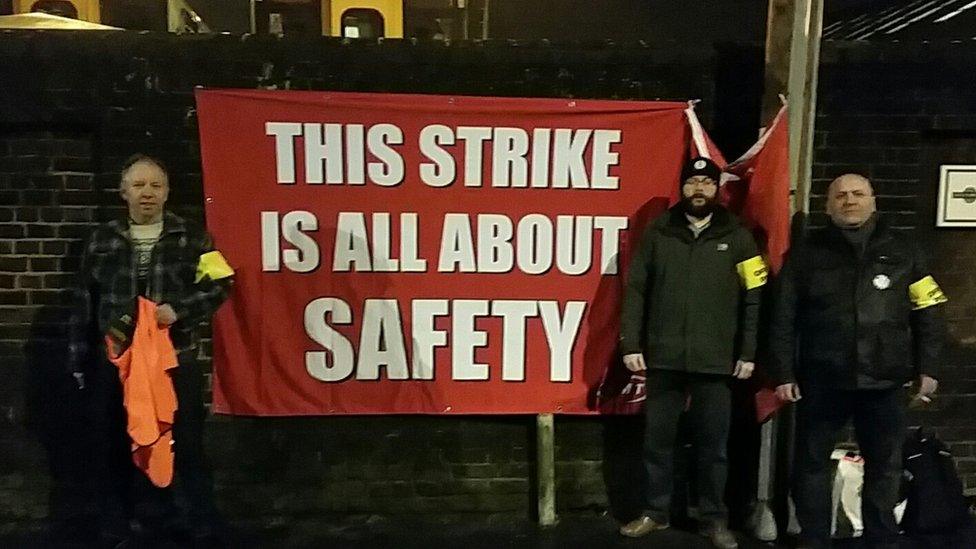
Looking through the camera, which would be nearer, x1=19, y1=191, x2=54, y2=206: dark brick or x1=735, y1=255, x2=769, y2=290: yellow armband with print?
x1=735, y1=255, x2=769, y2=290: yellow armband with print

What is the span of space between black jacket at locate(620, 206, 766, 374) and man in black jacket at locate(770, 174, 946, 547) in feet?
0.54

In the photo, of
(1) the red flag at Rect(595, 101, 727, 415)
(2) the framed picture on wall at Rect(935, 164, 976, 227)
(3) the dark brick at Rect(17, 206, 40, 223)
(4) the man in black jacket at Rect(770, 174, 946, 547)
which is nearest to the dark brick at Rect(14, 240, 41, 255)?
(3) the dark brick at Rect(17, 206, 40, 223)

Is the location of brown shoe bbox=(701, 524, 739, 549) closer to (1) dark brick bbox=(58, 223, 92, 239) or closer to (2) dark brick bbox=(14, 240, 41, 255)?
(1) dark brick bbox=(58, 223, 92, 239)

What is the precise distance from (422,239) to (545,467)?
52.4 inches

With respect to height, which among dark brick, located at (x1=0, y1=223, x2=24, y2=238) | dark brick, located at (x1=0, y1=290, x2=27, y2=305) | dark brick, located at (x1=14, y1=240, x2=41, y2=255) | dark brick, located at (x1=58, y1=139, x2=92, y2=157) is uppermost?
dark brick, located at (x1=58, y1=139, x2=92, y2=157)

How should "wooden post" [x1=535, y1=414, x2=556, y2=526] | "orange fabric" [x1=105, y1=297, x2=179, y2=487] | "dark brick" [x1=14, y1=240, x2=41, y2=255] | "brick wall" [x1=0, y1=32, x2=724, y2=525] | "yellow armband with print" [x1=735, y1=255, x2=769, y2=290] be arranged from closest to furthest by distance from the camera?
1. "orange fabric" [x1=105, y1=297, x2=179, y2=487]
2. "yellow armband with print" [x1=735, y1=255, x2=769, y2=290]
3. "brick wall" [x1=0, y1=32, x2=724, y2=525]
4. "dark brick" [x1=14, y1=240, x2=41, y2=255]
5. "wooden post" [x1=535, y1=414, x2=556, y2=526]

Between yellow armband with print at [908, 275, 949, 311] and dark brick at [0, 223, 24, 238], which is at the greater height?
dark brick at [0, 223, 24, 238]

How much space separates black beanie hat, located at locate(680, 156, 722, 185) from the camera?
3.98m

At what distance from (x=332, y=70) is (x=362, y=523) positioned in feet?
7.61

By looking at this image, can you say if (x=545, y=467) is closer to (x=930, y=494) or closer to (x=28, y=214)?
(x=930, y=494)

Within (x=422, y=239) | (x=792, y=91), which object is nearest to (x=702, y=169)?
(x=792, y=91)

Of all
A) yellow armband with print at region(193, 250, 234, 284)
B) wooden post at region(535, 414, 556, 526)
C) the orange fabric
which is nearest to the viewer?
the orange fabric

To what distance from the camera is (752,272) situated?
4.01 m

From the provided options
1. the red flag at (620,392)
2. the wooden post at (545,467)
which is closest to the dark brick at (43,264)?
the wooden post at (545,467)
